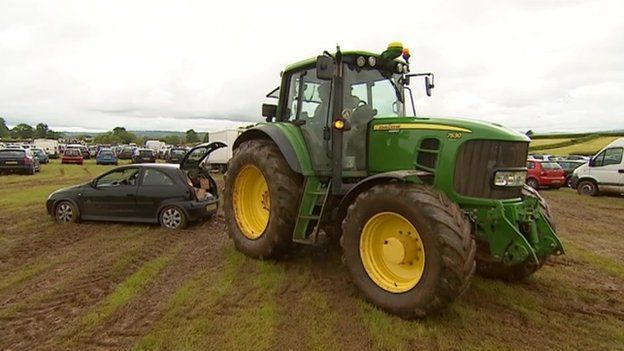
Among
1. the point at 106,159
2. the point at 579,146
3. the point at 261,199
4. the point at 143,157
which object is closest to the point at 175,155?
the point at 106,159

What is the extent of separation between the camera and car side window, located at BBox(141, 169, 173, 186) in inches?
356

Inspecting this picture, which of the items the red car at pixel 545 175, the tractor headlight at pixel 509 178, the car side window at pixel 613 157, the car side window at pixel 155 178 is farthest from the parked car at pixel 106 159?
the tractor headlight at pixel 509 178

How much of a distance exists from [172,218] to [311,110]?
448 centimetres

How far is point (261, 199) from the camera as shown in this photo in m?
6.70

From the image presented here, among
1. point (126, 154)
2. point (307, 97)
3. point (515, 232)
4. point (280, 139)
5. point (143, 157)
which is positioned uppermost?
point (307, 97)

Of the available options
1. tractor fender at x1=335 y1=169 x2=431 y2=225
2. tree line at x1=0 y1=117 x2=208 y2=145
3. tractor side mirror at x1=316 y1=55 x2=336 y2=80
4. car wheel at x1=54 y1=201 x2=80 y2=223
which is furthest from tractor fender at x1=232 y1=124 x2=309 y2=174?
tree line at x1=0 y1=117 x2=208 y2=145

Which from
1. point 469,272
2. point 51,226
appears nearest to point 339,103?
point 469,272

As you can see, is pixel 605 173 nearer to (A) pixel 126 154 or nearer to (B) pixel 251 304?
(B) pixel 251 304

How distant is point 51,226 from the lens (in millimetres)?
8938

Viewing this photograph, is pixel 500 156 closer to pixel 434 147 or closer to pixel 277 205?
pixel 434 147

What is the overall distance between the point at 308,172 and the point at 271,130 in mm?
934

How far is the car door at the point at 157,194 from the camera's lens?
8.97m

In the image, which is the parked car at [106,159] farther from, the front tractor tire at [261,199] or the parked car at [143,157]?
the front tractor tire at [261,199]

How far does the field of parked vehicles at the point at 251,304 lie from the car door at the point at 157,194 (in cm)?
158
